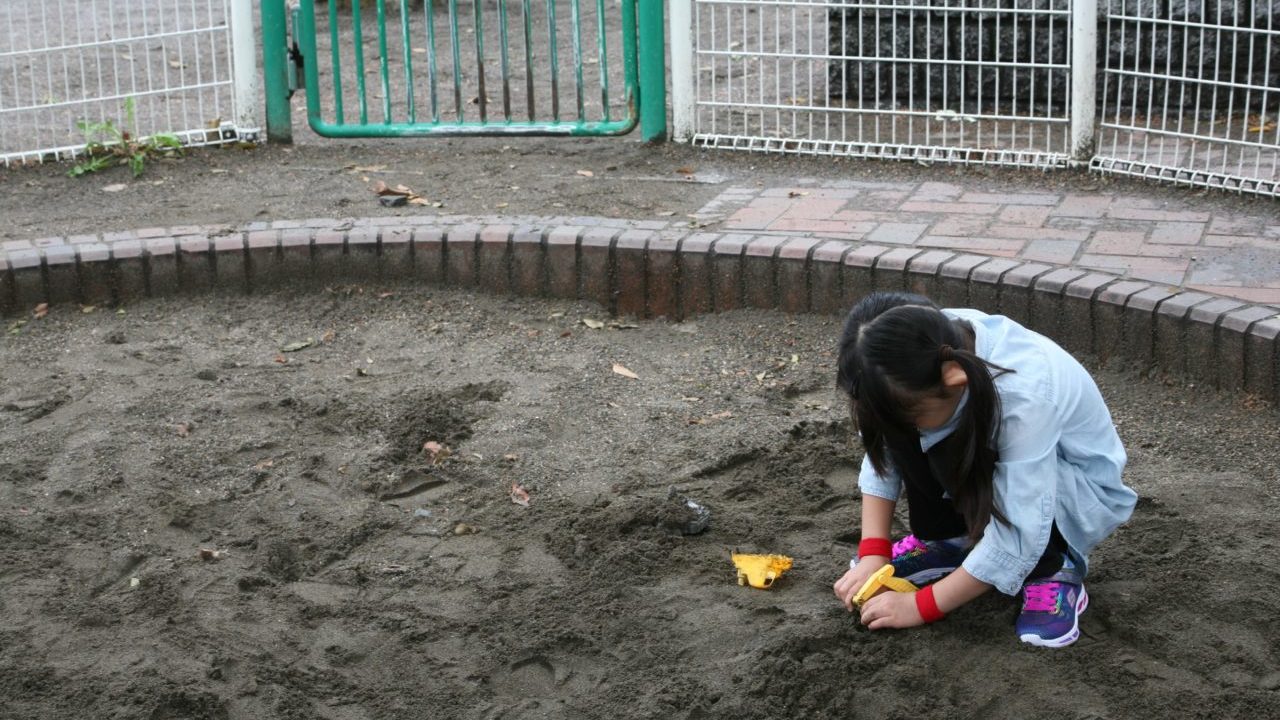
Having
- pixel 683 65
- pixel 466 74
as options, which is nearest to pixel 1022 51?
pixel 683 65

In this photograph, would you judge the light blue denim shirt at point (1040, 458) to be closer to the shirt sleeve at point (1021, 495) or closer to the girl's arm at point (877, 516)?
the shirt sleeve at point (1021, 495)

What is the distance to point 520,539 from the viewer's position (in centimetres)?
376

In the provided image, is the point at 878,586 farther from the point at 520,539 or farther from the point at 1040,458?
the point at 520,539

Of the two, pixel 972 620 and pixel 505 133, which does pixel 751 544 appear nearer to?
pixel 972 620

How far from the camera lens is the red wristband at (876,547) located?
133 inches

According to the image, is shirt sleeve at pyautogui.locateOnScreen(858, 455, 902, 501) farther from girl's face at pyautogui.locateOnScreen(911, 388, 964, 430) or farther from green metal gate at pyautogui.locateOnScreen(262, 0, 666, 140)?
green metal gate at pyautogui.locateOnScreen(262, 0, 666, 140)

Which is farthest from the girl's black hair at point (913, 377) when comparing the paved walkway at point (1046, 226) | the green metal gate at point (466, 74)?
the green metal gate at point (466, 74)

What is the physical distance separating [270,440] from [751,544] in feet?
4.95

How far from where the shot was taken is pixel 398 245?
222 inches

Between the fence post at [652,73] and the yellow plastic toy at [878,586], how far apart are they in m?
4.09

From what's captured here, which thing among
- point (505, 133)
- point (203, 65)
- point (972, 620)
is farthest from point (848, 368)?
point (203, 65)

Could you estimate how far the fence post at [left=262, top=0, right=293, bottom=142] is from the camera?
7.17 meters

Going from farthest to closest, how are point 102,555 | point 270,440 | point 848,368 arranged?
point 270,440 < point 102,555 < point 848,368

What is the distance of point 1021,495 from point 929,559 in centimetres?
49
